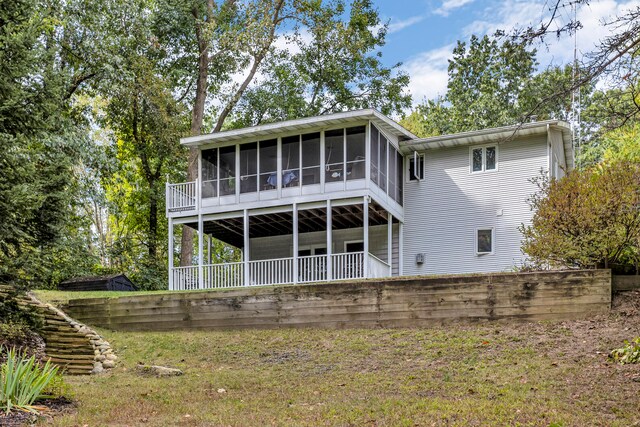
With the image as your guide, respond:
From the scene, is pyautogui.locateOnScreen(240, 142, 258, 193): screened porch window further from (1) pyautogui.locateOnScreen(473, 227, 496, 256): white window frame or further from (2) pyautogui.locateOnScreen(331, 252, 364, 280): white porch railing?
(1) pyautogui.locateOnScreen(473, 227, 496, 256): white window frame

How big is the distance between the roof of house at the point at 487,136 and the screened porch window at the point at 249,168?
4.70m

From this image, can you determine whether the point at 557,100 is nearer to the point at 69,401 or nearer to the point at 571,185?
the point at 571,185

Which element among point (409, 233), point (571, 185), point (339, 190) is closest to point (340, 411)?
point (571, 185)

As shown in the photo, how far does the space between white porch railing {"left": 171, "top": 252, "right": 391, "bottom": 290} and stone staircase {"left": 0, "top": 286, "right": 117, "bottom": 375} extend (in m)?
5.89

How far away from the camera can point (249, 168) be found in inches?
851

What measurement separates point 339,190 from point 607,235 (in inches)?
357

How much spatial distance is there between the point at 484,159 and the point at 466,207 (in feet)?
5.20

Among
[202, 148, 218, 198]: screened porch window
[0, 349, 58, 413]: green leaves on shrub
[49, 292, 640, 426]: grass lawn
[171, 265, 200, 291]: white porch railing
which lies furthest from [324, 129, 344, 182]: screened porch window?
[0, 349, 58, 413]: green leaves on shrub

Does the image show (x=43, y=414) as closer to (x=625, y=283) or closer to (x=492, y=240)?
(x=625, y=283)

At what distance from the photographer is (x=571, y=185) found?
13148 millimetres

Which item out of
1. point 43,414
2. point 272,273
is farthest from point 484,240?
point 43,414

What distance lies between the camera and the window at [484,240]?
817 inches

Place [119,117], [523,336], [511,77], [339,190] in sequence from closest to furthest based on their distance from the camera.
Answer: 1. [523,336]
2. [339,190]
3. [119,117]
4. [511,77]

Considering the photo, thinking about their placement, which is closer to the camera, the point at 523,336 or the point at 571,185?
the point at 523,336
